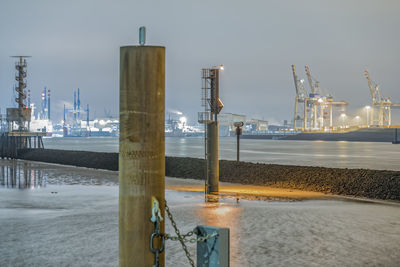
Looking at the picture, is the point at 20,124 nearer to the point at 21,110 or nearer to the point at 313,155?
the point at 21,110

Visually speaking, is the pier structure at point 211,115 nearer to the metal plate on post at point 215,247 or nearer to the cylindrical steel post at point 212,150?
the cylindrical steel post at point 212,150

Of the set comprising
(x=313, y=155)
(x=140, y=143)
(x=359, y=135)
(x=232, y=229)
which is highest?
(x=359, y=135)

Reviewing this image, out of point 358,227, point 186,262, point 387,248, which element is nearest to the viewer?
point 186,262

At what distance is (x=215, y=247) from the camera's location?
464cm

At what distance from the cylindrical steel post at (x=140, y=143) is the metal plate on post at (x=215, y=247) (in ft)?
1.42

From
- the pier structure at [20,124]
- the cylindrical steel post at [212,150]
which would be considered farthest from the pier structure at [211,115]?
the pier structure at [20,124]

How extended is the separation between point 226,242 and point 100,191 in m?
14.9

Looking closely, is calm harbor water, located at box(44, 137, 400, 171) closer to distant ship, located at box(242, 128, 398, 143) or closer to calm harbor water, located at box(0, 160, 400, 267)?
calm harbor water, located at box(0, 160, 400, 267)

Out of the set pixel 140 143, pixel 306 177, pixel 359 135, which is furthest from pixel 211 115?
pixel 359 135

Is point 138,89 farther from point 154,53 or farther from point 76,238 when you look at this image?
point 76,238

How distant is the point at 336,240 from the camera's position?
33.4ft

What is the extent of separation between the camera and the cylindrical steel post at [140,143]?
4828mm

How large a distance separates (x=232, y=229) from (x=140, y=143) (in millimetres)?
6666

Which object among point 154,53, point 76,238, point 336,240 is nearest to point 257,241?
point 336,240
